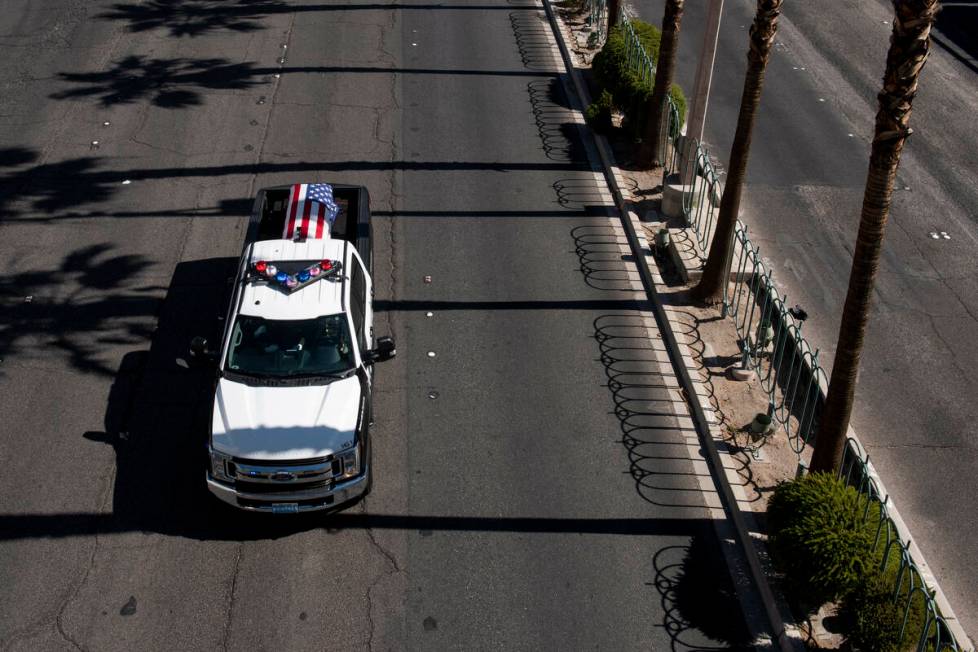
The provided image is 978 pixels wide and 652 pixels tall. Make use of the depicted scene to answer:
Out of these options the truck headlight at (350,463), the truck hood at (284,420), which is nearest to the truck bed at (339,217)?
the truck hood at (284,420)

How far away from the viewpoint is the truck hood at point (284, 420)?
426 inches

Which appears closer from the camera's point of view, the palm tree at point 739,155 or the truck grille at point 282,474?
the truck grille at point 282,474

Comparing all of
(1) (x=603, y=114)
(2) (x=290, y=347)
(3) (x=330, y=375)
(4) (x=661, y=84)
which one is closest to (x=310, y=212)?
(2) (x=290, y=347)

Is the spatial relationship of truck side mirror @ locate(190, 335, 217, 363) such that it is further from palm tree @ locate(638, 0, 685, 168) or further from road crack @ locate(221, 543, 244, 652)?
palm tree @ locate(638, 0, 685, 168)

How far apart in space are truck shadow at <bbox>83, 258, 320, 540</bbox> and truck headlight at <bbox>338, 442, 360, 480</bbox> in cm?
91

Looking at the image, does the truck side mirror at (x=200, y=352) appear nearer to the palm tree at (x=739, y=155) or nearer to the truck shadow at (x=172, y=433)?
the truck shadow at (x=172, y=433)

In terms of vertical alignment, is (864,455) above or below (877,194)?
below

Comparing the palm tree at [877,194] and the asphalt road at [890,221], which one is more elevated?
the palm tree at [877,194]

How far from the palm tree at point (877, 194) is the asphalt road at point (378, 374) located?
1938mm

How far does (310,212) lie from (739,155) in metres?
6.16

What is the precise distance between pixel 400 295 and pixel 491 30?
11728mm

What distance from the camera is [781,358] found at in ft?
42.2

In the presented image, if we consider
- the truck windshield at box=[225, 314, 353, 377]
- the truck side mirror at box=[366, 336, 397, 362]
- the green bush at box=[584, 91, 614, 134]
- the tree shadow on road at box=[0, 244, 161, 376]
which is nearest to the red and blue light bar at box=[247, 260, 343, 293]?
the truck windshield at box=[225, 314, 353, 377]

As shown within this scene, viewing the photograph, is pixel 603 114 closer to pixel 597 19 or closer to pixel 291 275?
pixel 597 19
